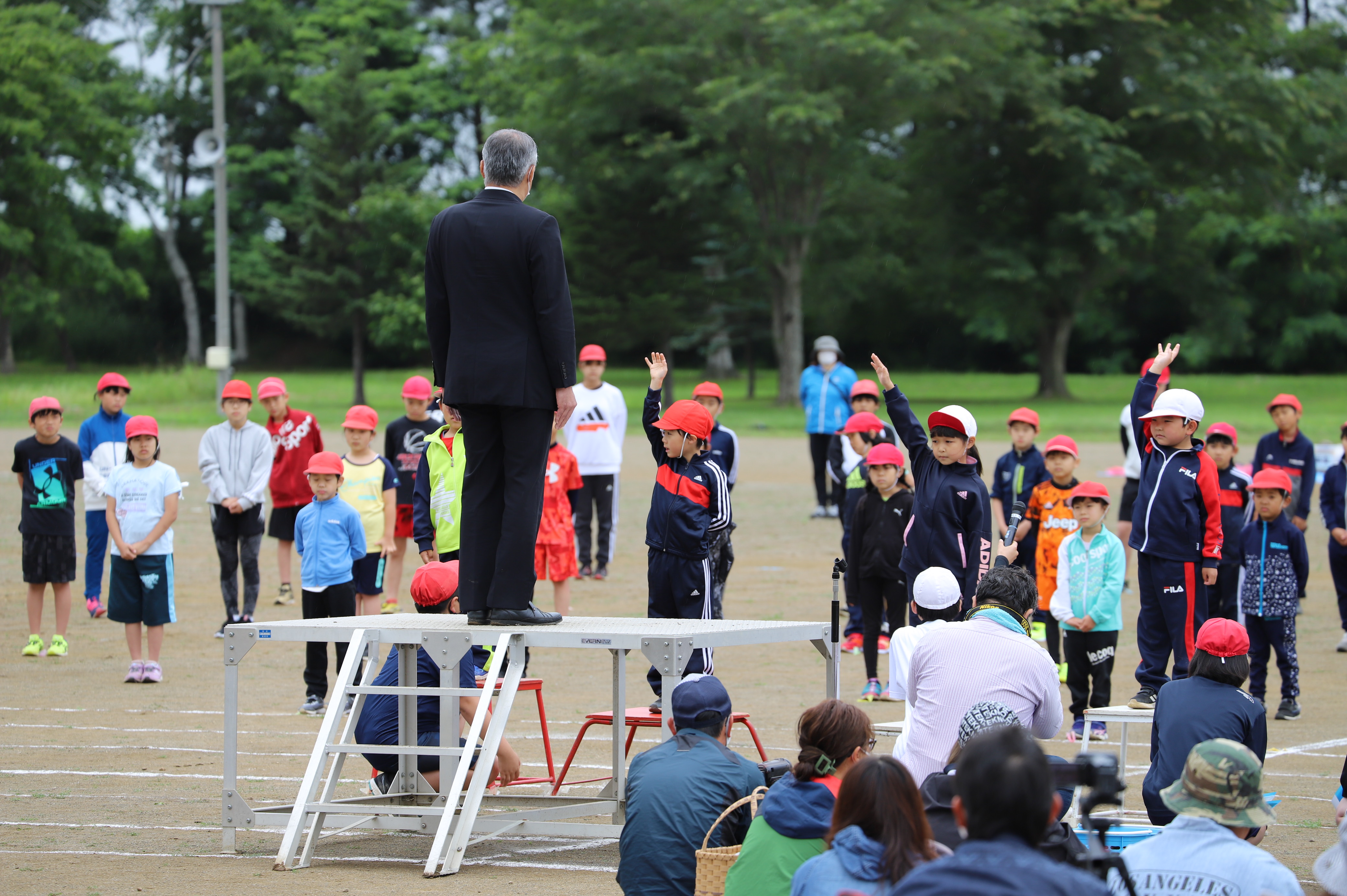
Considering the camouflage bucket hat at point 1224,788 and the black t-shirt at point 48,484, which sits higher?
the black t-shirt at point 48,484

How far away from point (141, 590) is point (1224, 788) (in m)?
8.11

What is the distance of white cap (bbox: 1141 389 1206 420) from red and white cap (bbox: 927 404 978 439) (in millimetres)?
1132

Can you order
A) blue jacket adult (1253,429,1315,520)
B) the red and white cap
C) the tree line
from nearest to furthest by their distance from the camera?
1. the red and white cap
2. blue jacket adult (1253,429,1315,520)
3. the tree line

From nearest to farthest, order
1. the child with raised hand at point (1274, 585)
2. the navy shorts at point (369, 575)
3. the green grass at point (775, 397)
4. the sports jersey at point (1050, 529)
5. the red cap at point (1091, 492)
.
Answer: the red cap at point (1091, 492) → the child with raised hand at point (1274, 585) → the sports jersey at point (1050, 529) → the navy shorts at point (369, 575) → the green grass at point (775, 397)

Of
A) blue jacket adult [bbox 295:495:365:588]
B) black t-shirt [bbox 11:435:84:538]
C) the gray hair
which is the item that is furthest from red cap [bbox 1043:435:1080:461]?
black t-shirt [bbox 11:435:84:538]

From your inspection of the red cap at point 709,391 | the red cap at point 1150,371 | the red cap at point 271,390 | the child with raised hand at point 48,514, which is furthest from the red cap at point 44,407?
the red cap at point 1150,371

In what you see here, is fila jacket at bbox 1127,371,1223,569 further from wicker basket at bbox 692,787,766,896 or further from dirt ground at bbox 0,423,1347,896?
wicker basket at bbox 692,787,766,896

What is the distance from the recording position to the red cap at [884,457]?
9.72 m

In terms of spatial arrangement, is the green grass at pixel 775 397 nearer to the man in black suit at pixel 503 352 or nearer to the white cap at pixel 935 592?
the white cap at pixel 935 592

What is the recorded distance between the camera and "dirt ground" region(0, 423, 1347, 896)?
20.1ft

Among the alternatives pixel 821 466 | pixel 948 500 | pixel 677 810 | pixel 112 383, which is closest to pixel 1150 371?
pixel 948 500

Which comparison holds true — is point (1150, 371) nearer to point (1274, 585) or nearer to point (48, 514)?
point (1274, 585)

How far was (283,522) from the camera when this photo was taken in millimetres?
12289

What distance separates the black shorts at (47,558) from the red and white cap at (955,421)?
22.3 feet
